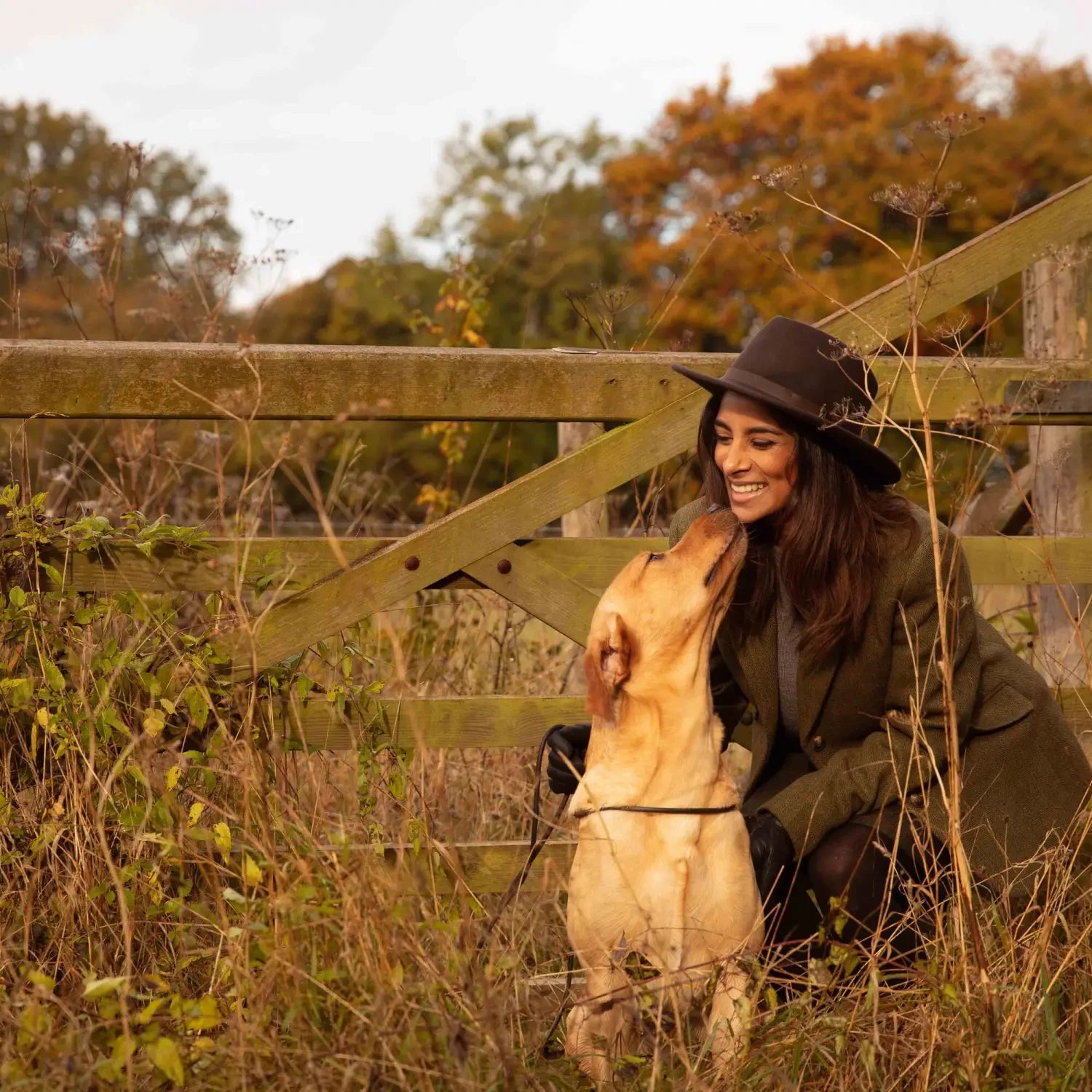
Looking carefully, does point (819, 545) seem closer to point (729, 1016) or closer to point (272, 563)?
point (729, 1016)

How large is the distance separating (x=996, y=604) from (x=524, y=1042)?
4.20 meters

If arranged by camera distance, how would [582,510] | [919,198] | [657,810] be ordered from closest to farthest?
1. [919,198]
2. [657,810]
3. [582,510]

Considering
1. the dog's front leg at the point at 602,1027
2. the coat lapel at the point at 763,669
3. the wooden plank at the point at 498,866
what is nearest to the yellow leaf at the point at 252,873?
the dog's front leg at the point at 602,1027

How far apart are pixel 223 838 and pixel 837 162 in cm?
1828

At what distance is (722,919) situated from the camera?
2475mm

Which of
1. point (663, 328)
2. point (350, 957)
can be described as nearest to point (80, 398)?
point (350, 957)

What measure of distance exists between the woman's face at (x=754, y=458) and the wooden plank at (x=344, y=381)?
168 mm

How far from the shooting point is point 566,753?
2840 millimetres

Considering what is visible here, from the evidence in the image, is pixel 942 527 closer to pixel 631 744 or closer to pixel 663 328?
pixel 631 744

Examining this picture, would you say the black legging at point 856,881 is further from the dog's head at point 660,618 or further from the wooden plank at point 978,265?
the wooden plank at point 978,265

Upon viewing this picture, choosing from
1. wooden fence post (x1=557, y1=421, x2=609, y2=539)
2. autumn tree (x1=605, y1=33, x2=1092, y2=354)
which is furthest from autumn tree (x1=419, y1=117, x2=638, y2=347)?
wooden fence post (x1=557, y1=421, x2=609, y2=539)

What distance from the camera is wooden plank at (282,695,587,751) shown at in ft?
9.93

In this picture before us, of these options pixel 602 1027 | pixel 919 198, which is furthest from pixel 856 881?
pixel 919 198

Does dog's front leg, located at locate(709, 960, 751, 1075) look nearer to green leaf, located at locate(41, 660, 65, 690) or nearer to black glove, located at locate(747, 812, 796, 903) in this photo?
black glove, located at locate(747, 812, 796, 903)
